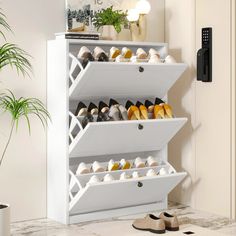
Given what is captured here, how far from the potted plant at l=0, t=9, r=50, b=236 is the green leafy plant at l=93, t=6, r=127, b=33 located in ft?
2.02

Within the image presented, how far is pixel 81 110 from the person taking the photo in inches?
150

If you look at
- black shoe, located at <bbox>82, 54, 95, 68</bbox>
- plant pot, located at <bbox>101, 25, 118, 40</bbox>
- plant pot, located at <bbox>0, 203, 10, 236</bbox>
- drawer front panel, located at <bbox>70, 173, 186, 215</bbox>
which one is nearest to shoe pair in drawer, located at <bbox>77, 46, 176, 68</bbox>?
black shoe, located at <bbox>82, 54, 95, 68</bbox>

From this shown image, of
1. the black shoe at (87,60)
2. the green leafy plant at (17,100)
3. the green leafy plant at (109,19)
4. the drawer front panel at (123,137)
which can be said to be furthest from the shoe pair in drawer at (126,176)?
the green leafy plant at (109,19)

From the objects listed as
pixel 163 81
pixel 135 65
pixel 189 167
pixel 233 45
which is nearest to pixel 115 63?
pixel 135 65

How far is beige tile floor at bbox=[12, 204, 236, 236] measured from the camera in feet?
11.8

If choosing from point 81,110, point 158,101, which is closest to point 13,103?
point 81,110

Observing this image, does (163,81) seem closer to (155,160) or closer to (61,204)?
(155,160)

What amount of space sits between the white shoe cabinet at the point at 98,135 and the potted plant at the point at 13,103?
12cm

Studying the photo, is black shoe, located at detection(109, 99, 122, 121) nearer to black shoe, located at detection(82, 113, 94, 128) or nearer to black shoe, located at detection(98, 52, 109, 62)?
black shoe, located at detection(82, 113, 94, 128)

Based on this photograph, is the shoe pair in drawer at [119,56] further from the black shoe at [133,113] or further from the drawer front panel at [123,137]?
the drawer front panel at [123,137]

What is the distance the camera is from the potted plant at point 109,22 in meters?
4.08

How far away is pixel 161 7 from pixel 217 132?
118 centimetres

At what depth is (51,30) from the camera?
3.99 metres

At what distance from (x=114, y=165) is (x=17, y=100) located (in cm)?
82
